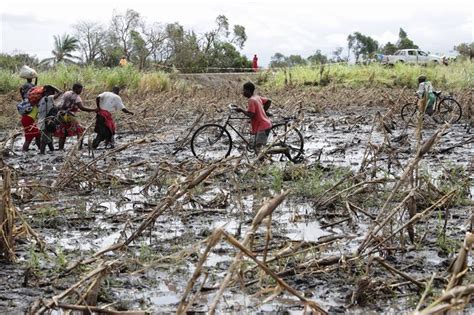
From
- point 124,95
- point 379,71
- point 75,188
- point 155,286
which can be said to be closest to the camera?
point 155,286

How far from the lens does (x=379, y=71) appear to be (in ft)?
99.1

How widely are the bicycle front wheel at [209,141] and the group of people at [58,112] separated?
203 cm

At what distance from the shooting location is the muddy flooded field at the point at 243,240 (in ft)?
11.1

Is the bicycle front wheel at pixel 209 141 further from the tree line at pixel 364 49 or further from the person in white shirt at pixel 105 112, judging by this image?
the tree line at pixel 364 49

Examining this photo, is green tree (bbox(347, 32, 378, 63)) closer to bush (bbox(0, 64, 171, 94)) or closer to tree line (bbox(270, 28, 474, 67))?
tree line (bbox(270, 28, 474, 67))

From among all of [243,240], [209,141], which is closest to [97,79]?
[209,141]

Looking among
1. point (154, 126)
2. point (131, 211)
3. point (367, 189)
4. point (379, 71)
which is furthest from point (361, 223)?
point (379, 71)

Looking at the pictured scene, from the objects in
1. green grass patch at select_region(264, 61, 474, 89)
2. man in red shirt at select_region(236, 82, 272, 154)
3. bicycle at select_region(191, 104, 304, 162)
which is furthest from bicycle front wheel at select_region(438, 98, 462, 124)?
green grass patch at select_region(264, 61, 474, 89)

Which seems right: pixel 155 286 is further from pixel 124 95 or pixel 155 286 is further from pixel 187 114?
pixel 124 95

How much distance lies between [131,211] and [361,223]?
2425 millimetres

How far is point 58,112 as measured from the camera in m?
10.9

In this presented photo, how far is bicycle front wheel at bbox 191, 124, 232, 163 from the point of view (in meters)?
10.4

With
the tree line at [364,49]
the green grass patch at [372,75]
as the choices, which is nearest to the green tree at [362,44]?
the tree line at [364,49]

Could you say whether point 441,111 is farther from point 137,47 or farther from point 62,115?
point 137,47
